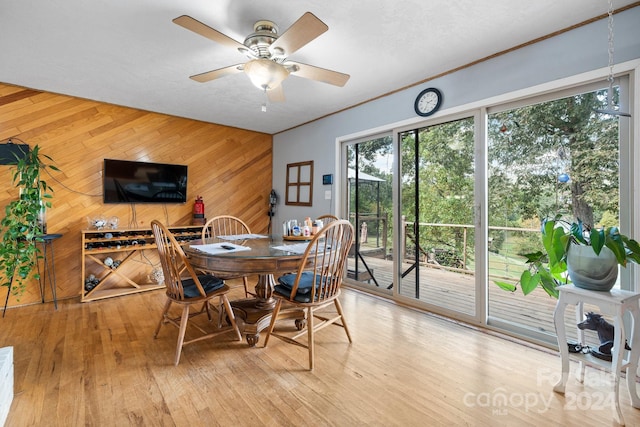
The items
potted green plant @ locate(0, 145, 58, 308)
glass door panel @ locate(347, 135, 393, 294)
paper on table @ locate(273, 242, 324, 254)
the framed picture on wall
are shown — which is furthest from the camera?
the framed picture on wall

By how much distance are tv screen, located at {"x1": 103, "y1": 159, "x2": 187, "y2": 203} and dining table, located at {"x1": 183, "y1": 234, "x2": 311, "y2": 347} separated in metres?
1.86

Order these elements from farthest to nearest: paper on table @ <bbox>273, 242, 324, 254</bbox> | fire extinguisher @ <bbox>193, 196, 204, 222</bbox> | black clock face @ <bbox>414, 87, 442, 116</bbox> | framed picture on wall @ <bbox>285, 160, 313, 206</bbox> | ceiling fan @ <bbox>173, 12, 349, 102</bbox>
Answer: framed picture on wall @ <bbox>285, 160, 313, 206</bbox>
fire extinguisher @ <bbox>193, 196, 204, 222</bbox>
black clock face @ <bbox>414, 87, 442, 116</bbox>
paper on table @ <bbox>273, 242, 324, 254</bbox>
ceiling fan @ <bbox>173, 12, 349, 102</bbox>

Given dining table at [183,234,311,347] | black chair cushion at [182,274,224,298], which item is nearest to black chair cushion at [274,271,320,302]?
dining table at [183,234,311,347]

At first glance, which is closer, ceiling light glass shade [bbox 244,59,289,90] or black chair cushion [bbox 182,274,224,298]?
ceiling light glass shade [bbox 244,59,289,90]

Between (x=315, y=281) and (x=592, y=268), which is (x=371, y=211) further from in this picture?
(x=592, y=268)

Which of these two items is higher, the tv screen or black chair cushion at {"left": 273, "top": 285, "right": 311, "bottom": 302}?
the tv screen

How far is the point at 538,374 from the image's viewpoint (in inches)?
76.3

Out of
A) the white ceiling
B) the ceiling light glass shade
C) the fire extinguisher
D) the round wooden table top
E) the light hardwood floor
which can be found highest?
the white ceiling

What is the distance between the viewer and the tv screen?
3789mm

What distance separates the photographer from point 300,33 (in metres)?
1.78

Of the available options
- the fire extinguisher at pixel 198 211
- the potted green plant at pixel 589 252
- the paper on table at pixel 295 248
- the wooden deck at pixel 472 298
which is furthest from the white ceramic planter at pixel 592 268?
the fire extinguisher at pixel 198 211

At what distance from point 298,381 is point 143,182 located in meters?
3.44

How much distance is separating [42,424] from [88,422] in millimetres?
220

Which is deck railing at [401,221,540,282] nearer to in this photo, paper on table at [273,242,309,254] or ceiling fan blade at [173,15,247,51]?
paper on table at [273,242,309,254]
